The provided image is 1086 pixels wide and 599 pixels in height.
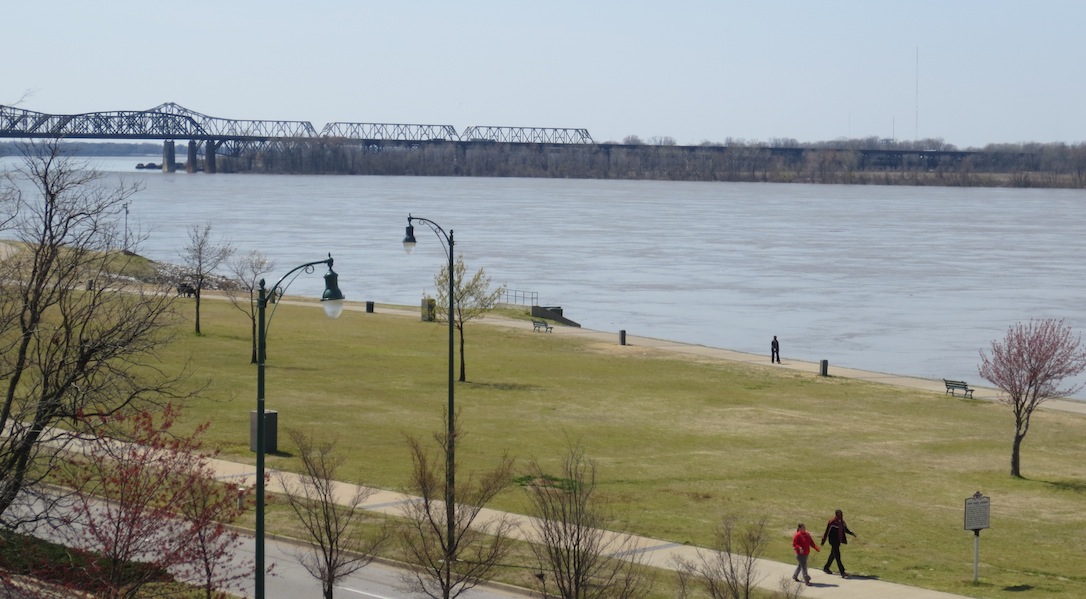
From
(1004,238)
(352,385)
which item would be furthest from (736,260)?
(352,385)

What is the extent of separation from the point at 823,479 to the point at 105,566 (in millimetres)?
17319

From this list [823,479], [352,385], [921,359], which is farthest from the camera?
[921,359]

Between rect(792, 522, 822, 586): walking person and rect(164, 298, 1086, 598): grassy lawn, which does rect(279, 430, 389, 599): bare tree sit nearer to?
rect(164, 298, 1086, 598): grassy lawn

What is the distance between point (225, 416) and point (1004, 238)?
113 m

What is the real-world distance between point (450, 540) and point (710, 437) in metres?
17.4

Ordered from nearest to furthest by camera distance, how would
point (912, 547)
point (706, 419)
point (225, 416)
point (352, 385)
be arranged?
point (912, 547), point (225, 416), point (706, 419), point (352, 385)

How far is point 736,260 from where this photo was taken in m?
109

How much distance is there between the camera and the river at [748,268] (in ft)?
222

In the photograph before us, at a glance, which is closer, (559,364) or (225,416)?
(225,416)

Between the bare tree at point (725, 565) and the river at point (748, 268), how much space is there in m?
12.7

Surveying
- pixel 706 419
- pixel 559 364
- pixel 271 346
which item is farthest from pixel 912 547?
pixel 271 346

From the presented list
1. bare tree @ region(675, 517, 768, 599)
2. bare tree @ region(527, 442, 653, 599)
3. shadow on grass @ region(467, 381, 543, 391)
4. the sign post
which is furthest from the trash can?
the sign post

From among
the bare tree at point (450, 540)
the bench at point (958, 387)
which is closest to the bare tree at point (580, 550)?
the bare tree at point (450, 540)

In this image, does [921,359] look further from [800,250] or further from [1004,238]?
[1004,238]
